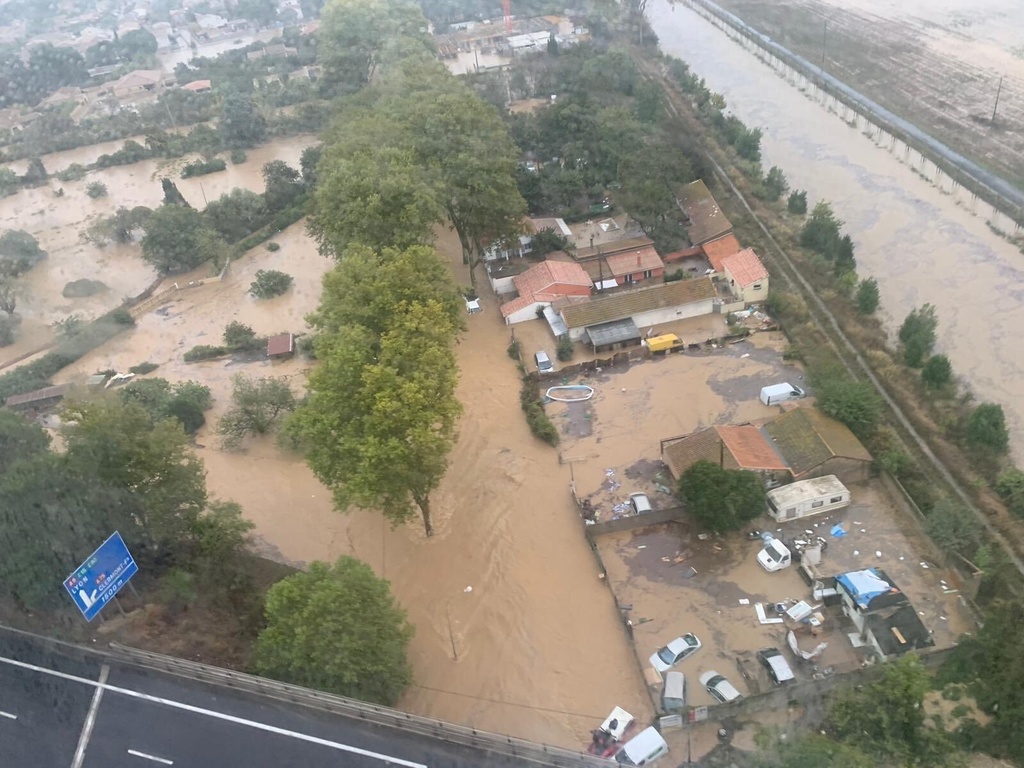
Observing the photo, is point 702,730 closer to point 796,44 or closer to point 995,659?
point 995,659

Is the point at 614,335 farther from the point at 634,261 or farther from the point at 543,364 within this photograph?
the point at 634,261

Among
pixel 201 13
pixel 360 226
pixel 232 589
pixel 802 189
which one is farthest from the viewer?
pixel 201 13

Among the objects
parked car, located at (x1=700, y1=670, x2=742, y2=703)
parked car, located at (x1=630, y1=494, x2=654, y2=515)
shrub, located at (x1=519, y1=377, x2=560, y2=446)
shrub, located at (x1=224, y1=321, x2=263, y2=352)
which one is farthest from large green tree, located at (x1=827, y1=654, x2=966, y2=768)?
shrub, located at (x1=224, y1=321, x2=263, y2=352)

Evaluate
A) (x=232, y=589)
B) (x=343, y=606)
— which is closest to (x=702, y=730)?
(x=343, y=606)

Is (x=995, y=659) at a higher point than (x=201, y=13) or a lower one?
lower

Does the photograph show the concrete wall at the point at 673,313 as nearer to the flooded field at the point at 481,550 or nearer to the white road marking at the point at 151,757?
the flooded field at the point at 481,550

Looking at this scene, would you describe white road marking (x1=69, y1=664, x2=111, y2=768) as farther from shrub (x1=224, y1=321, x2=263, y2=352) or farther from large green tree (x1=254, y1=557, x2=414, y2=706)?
shrub (x1=224, y1=321, x2=263, y2=352)

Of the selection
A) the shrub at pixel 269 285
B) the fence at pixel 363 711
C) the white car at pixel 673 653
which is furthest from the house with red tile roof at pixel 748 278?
the shrub at pixel 269 285

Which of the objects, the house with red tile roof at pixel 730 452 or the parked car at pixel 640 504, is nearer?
the parked car at pixel 640 504
